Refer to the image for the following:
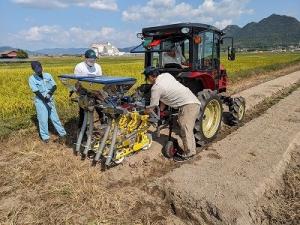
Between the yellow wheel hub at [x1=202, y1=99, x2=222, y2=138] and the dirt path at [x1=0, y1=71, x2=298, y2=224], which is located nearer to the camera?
the dirt path at [x1=0, y1=71, x2=298, y2=224]

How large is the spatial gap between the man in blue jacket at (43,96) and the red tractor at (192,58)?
1.84 metres

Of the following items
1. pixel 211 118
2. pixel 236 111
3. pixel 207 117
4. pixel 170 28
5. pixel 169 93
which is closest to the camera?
pixel 169 93

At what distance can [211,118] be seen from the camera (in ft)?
24.4

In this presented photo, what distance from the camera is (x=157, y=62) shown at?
24.1 feet

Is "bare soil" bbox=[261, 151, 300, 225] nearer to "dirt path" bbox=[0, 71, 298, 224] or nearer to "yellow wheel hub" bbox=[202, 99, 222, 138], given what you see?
"dirt path" bbox=[0, 71, 298, 224]

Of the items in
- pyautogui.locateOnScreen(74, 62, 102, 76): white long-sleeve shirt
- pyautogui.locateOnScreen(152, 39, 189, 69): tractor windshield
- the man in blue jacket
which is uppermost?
pyautogui.locateOnScreen(152, 39, 189, 69): tractor windshield

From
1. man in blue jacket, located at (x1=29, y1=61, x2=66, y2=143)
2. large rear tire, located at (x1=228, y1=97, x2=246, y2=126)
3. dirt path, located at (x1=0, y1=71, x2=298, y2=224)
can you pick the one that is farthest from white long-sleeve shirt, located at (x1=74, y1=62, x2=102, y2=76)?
large rear tire, located at (x1=228, y1=97, x2=246, y2=126)

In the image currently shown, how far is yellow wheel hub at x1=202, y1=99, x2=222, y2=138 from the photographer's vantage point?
7.25 meters

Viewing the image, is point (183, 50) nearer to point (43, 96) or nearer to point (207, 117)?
point (207, 117)

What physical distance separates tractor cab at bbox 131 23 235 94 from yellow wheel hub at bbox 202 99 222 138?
0.44 meters

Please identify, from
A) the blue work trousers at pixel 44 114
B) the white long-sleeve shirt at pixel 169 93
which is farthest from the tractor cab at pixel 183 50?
the blue work trousers at pixel 44 114

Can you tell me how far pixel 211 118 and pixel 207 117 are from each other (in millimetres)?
150

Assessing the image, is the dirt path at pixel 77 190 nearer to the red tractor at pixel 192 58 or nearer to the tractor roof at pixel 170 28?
the red tractor at pixel 192 58

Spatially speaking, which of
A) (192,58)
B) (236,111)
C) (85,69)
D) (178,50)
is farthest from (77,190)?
(236,111)
